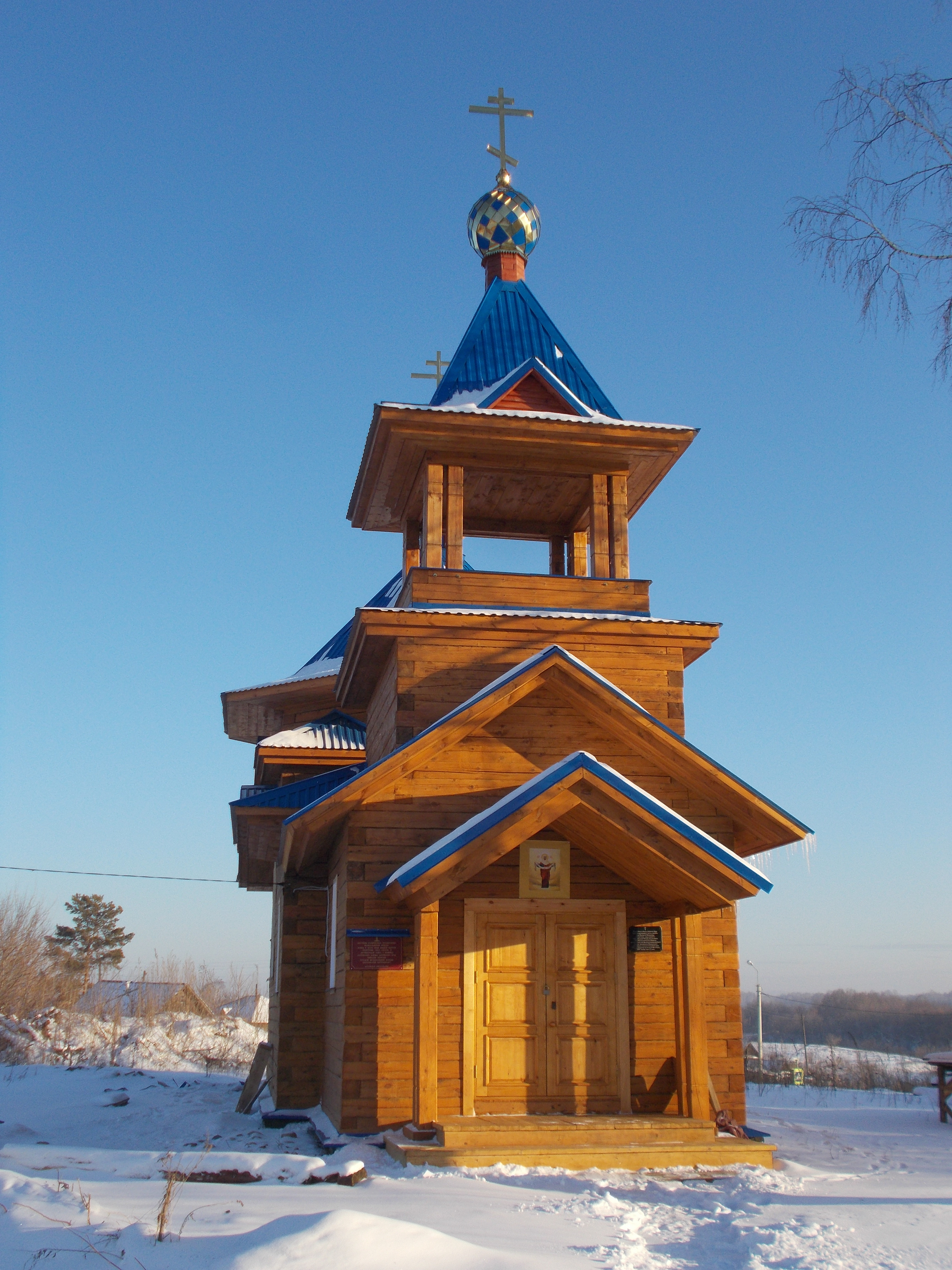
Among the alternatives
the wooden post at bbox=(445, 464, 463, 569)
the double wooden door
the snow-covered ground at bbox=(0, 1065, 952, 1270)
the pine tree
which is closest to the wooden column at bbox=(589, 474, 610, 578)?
the wooden post at bbox=(445, 464, 463, 569)

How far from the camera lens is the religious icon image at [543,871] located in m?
11.0

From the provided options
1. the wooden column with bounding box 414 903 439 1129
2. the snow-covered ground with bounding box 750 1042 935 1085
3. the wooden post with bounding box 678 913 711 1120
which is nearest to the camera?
the wooden column with bounding box 414 903 439 1129

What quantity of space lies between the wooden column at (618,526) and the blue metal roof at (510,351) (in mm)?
1017

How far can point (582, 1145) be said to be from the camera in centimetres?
902

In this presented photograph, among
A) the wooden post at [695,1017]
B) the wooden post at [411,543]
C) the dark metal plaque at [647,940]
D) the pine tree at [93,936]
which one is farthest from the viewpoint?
the pine tree at [93,936]

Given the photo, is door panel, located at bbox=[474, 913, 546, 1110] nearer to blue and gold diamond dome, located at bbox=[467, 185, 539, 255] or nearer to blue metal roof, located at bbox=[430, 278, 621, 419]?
blue metal roof, located at bbox=[430, 278, 621, 419]

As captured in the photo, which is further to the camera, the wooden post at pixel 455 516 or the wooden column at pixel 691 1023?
the wooden post at pixel 455 516

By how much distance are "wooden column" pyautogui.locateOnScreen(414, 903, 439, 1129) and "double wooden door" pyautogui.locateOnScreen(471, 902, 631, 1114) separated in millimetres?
1122

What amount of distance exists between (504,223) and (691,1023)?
39.4ft

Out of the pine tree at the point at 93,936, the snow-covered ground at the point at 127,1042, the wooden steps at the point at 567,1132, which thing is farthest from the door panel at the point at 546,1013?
the pine tree at the point at 93,936

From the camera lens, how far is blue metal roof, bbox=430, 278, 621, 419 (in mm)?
14672

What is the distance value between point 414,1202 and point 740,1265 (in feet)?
6.96

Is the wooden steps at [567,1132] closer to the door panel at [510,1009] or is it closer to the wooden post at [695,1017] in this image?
the wooden post at [695,1017]

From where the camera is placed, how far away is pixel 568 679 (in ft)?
38.0
